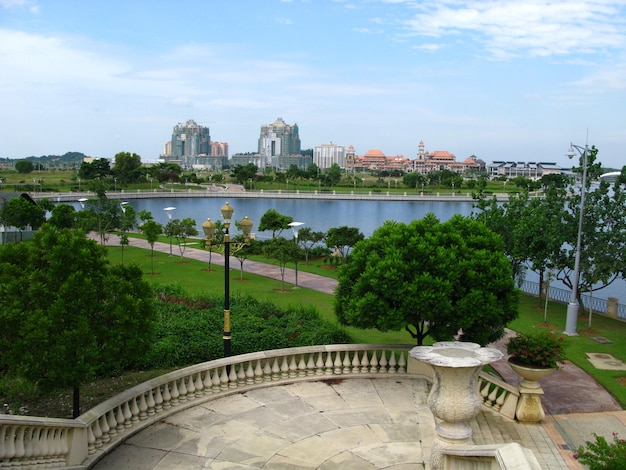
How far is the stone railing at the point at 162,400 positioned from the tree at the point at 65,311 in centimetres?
95

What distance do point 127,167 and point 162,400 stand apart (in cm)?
13582

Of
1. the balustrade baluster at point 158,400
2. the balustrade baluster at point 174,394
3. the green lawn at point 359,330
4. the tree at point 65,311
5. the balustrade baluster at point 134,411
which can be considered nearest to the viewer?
the tree at point 65,311

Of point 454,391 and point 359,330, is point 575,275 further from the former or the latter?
point 454,391

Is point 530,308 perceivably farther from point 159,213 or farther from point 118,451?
point 159,213

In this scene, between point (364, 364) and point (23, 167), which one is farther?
point (23, 167)

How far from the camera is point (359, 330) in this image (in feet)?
69.2

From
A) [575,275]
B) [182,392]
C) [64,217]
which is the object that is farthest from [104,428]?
[64,217]

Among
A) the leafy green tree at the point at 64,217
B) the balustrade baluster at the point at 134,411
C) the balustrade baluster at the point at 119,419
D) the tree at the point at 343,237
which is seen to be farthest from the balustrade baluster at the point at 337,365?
the leafy green tree at the point at 64,217

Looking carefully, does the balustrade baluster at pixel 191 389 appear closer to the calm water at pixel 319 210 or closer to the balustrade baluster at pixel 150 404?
the balustrade baluster at pixel 150 404

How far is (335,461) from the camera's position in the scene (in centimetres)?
1041

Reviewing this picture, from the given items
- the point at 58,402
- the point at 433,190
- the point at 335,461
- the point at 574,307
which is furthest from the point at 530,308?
the point at 433,190

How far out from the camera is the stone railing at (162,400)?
9008 mm

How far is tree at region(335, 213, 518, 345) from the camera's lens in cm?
1441

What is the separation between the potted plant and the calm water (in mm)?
62768
